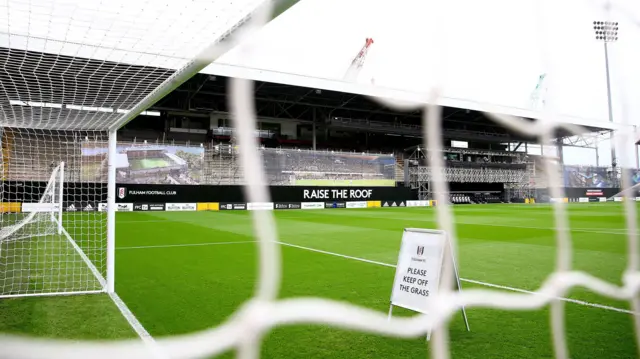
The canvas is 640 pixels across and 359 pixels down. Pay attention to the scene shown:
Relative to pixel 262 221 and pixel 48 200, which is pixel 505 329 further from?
pixel 48 200

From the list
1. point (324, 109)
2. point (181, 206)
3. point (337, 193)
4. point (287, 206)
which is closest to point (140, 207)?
point (181, 206)

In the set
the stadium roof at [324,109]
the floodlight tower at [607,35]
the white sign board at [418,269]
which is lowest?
the white sign board at [418,269]

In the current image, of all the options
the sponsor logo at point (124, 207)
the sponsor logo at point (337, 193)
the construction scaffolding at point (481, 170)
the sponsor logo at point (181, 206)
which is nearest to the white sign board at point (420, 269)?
the sponsor logo at point (181, 206)

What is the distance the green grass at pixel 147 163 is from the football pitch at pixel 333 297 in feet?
57.5

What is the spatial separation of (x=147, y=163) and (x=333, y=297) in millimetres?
23352

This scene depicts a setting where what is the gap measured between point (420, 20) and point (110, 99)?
296 centimetres

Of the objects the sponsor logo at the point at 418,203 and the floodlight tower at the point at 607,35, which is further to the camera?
the sponsor logo at the point at 418,203

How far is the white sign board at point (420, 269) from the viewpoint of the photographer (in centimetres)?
283

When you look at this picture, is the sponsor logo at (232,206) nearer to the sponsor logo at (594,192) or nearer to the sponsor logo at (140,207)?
the sponsor logo at (140,207)

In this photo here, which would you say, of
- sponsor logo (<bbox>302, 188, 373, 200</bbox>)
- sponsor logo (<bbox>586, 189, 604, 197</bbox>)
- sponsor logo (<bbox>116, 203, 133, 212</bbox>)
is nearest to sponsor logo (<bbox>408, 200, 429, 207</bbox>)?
sponsor logo (<bbox>302, 188, 373, 200</bbox>)

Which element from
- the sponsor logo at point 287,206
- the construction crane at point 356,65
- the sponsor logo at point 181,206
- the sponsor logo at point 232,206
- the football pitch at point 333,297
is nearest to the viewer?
the football pitch at point 333,297

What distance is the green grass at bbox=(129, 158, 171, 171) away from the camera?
980 inches

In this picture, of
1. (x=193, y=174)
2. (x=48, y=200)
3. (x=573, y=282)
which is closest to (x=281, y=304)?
(x=573, y=282)

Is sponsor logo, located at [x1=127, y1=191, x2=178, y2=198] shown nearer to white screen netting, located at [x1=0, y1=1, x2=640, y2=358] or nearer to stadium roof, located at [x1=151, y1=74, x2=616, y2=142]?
stadium roof, located at [x1=151, y1=74, x2=616, y2=142]
